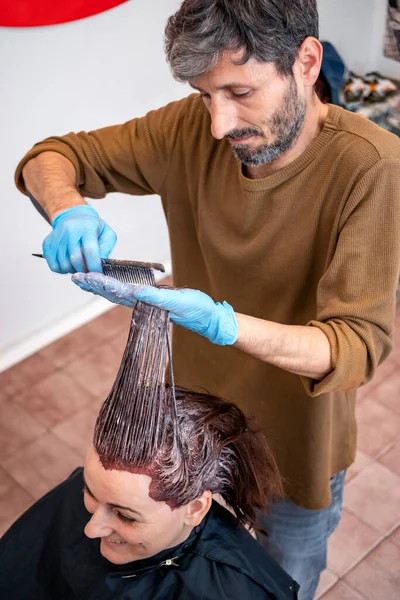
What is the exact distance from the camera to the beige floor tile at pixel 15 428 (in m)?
3.00

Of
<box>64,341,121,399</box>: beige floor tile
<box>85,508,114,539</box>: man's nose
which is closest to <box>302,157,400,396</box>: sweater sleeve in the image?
<box>85,508,114,539</box>: man's nose

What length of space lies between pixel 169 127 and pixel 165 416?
0.71 meters

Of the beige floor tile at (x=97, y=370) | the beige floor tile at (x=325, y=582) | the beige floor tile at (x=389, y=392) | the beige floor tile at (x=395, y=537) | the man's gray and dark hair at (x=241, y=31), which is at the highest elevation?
the man's gray and dark hair at (x=241, y=31)

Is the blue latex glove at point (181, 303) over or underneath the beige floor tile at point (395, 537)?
over

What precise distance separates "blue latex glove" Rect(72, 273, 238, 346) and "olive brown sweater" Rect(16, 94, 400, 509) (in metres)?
0.20

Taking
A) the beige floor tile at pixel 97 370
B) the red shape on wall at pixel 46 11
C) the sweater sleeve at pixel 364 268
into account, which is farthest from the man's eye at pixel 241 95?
the beige floor tile at pixel 97 370

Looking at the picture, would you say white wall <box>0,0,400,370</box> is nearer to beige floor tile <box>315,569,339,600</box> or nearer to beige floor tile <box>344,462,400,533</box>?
beige floor tile <box>344,462,400,533</box>

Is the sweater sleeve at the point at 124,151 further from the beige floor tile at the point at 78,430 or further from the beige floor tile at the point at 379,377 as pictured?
the beige floor tile at the point at 379,377

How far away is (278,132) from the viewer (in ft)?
4.90

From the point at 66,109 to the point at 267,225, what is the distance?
1.66 m

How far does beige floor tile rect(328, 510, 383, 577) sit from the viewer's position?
8.42ft

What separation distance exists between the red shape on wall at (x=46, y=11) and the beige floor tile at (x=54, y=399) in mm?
1437

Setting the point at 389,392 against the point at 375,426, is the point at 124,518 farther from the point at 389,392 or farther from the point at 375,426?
the point at 389,392

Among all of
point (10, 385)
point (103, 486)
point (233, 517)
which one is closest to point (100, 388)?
point (10, 385)
